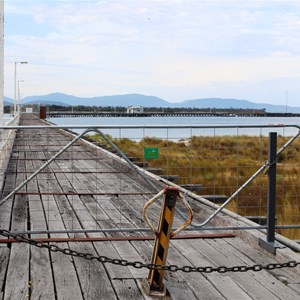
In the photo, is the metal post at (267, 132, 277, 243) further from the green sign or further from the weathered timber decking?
the green sign

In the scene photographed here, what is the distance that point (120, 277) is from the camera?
5625 millimetres

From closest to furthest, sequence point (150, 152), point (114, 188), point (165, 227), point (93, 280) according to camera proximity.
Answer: point (165, 227), point (93, 280), point (150, 152), point (114, 188)

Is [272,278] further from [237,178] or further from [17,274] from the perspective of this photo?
[237,178]

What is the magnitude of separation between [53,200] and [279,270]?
17.3 feet

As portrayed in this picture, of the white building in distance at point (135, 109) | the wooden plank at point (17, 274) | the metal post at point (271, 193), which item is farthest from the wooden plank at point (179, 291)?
the white building in distance at point (135, 109)

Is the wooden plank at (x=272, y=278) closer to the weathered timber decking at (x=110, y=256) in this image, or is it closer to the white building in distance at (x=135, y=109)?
the weathered timber decking at (x=110, y=256)

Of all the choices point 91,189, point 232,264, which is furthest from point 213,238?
point 91,189

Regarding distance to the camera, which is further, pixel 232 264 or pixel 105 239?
pixel 105 239

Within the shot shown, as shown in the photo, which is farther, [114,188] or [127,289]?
[114,188]

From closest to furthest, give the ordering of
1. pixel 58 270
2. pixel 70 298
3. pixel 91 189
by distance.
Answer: pixel 70 298 → pixel 58 270 → pixel 91 189

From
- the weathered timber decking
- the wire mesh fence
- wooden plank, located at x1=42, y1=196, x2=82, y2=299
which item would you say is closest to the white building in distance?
the wire mesh fence

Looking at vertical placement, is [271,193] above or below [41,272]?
above

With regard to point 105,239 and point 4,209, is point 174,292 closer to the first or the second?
point 105,239

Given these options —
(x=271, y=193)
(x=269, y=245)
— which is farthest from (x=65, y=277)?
(x=271, y=193)
